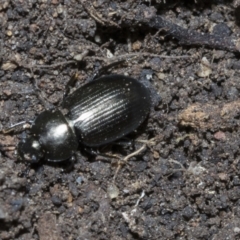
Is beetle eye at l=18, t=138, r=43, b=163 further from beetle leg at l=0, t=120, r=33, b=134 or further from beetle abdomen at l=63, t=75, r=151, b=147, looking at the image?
beetle abdomen at l=63, t=75, r=151, b=147

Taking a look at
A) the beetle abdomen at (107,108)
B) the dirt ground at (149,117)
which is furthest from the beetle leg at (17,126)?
the beetle abdomen at (107,108)

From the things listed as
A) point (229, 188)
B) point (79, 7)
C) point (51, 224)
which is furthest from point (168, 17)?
point (51, 224)

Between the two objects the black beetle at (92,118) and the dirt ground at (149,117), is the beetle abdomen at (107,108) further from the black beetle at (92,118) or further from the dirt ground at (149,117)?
the dirt ground at (149,117)

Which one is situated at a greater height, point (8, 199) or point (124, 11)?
point (124, 11)

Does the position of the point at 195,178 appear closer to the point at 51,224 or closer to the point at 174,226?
the point at 174,226

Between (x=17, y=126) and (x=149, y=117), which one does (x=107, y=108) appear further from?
(x=17, y=126)

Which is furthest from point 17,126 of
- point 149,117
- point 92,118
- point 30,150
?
point 149,117

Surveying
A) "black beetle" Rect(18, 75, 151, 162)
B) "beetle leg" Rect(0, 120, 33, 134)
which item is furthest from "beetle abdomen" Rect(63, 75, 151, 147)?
"beetle leg" Rect(0, 120, 33, 134)
